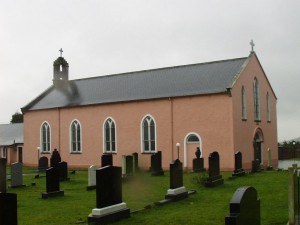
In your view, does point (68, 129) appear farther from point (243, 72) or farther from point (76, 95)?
point (243, 72)

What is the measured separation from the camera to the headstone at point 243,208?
236 inches

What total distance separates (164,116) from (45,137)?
1331 cm

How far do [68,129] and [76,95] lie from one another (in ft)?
11.7

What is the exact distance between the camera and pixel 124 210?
11117 millimetres

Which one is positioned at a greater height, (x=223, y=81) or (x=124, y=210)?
(x=223, y=81)

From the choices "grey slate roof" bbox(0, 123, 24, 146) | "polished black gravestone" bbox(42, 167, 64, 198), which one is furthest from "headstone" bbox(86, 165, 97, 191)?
"grey slate roof" bbox(0, 123, 24, 146)

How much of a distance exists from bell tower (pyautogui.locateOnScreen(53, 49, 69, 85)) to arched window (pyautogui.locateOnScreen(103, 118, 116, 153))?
11.1 m

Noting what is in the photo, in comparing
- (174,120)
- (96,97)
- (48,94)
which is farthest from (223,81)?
(48,94)

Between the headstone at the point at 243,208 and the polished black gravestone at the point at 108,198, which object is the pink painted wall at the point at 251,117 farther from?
the headstone at the point at 243,208

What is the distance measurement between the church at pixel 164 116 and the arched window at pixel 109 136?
5cm

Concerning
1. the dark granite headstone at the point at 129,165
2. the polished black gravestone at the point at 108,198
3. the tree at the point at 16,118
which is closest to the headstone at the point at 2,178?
the dark granite headstone at the point at 129,165

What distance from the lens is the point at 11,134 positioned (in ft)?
160

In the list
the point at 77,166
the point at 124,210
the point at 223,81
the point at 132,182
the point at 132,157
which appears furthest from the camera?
the point at 77,166

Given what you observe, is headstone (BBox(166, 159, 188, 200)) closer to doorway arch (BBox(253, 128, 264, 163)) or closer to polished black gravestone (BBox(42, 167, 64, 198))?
polished black gravestone (BBox(42, 167, 64, 198))
